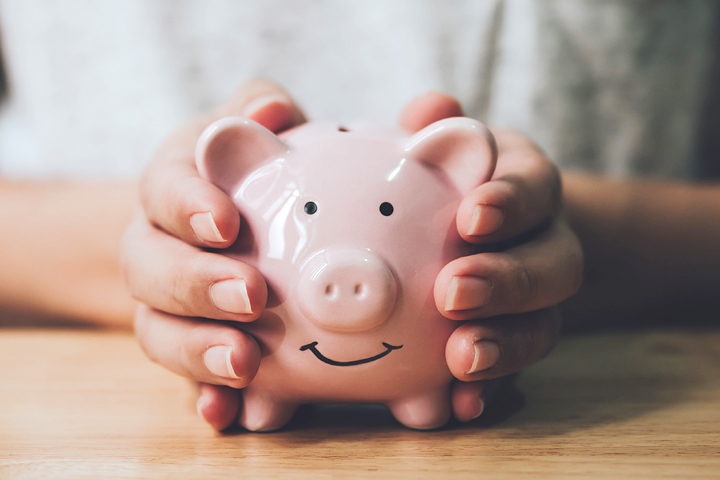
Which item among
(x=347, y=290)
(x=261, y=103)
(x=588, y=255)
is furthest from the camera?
(x=588, y=255)

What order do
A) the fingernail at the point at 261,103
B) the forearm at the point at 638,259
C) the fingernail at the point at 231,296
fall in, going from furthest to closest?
1. the forearm at the point at 638,259
2. the fingernail at the point at 261,103
3. the fingernail at the point at 231,296

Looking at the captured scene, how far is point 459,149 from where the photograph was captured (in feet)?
1.55

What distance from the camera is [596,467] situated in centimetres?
44

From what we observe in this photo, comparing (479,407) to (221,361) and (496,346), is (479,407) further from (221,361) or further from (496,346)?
(221,361)

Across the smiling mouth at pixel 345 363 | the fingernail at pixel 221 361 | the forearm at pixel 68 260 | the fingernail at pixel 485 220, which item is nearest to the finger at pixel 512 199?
the fingernail at pixel 485 220

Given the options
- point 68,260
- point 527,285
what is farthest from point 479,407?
point 68,260

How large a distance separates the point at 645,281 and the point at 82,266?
90 cm

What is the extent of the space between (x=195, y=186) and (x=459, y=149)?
8.7 inches

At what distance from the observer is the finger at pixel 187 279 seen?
0.43 meters

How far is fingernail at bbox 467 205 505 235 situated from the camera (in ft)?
1.47

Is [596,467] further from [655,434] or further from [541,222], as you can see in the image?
[541,222]

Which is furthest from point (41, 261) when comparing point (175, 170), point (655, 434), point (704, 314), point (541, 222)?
point (704, 314)

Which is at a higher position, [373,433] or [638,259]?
[638,259]

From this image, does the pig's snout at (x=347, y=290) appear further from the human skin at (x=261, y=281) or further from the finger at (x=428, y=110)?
the finger at (x=428, y=110)
